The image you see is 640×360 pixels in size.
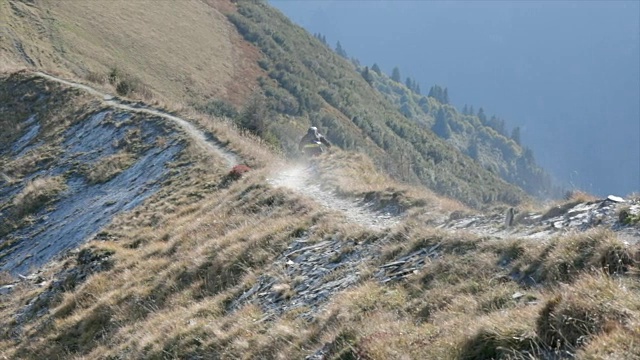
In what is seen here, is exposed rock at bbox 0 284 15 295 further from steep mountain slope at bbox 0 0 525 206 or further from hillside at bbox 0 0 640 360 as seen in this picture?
steep mountain slope at bbox 0 0 525 206

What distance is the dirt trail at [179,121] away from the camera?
25822mm

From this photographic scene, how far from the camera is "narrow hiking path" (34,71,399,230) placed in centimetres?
1420

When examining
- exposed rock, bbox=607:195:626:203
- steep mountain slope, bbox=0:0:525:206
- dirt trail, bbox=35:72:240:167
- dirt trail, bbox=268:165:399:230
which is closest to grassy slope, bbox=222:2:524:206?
steep mountain slope, bbox=0:0:525:206

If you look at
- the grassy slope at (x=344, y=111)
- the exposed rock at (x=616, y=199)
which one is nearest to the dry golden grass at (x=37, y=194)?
the exposed rock at (x=616, y=199)

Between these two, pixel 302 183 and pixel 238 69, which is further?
pixel 238 69

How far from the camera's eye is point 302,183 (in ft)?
63.6

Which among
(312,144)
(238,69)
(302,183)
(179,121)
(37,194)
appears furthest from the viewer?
(238,69)

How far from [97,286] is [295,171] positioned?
28.7ft

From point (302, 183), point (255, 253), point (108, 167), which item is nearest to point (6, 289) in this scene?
point (302, 183)

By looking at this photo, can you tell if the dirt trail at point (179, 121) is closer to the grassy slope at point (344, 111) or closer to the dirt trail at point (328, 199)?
the dirt trail at point (328, 199)

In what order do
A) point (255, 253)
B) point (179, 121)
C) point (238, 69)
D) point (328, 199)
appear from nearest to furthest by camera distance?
point (255, 253) → point (328, 199) → point (179, 121) → point (238, 69)

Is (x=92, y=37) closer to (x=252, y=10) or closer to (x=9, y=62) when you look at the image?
(x=9, y=62)

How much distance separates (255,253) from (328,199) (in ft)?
15.1

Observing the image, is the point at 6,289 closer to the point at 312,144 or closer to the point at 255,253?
the point at 255,253
